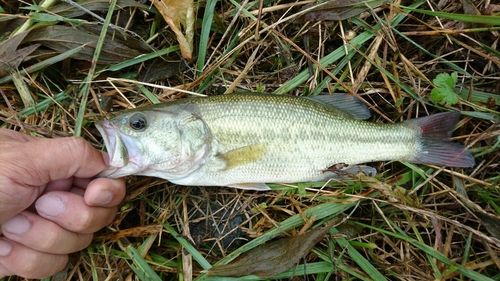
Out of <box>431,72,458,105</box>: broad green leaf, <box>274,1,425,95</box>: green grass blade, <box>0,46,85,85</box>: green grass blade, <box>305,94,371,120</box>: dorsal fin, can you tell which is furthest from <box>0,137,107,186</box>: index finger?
<box>431,72,458,105</box>: broad green leaf

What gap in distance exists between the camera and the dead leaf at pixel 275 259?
304 cm

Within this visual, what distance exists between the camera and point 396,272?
318 cm

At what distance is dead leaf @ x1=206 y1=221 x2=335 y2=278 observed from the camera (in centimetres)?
304

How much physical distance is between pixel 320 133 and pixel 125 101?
1803 millimetres

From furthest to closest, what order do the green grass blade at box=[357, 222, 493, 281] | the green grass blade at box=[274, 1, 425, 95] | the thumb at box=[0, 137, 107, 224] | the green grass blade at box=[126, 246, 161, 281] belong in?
the green grass blade at box=[274, 1, 425, 95]
the green grass blade at box=[126, 246, 161, 281]
the green grass blade at box=[357, 222, 493, 281]
the thumb at box=[0, 137, 107, 224]

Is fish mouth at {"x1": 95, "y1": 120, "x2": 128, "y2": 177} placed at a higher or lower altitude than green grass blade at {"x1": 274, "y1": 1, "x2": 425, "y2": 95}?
lower

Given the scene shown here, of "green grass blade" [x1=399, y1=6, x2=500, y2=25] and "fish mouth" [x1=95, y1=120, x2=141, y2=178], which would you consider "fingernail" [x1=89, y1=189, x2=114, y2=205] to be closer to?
Result: "fish mouth" [x1=95, y1=120, x2=141, y2=178]

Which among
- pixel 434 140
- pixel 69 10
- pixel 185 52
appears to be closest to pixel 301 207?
pixel 434 140

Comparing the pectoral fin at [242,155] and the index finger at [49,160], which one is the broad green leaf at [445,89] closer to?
the pectoral fin at [242,155]

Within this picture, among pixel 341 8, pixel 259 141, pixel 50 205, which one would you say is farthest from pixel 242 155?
pixel 341 8

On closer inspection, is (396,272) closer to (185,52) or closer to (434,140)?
(434,140)

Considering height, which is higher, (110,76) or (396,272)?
(110,76)

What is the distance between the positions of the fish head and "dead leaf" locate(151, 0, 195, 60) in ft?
2.55

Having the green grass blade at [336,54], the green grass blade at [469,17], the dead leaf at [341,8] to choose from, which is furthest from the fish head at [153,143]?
the green grass blade at [469,17]
